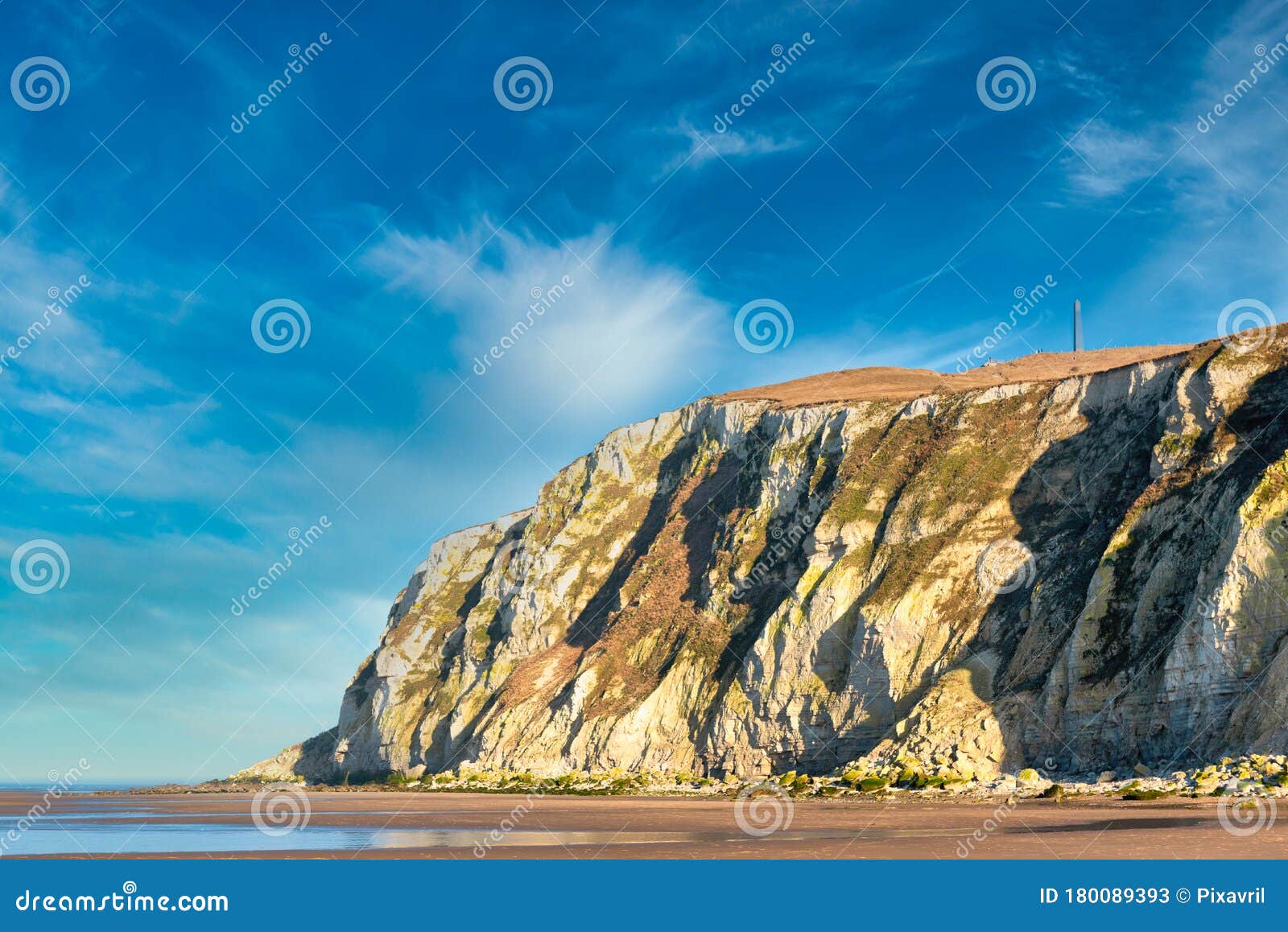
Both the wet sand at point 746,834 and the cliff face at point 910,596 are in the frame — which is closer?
the wet sand at point 746,834

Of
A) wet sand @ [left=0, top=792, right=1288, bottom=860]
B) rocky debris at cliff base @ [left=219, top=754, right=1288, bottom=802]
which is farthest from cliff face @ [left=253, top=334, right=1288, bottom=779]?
wet sand @ [left=0, top=792, right=1288, bottom=860]

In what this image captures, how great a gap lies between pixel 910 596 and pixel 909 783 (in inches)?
593

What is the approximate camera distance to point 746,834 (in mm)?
25875

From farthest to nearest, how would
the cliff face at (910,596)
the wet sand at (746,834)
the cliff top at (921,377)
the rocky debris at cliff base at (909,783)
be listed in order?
the cliff top at (921,377) < the cliff face at (910,596) < the rocky debris at cliff base at (909,783) < the wet sand at (746,834)

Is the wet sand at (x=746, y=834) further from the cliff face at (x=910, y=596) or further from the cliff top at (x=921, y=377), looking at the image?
the cliff top at (x=921, y=377)

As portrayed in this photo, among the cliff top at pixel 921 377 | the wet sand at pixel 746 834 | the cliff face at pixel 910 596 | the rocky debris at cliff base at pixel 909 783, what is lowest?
the wet sand at pixel 746 834

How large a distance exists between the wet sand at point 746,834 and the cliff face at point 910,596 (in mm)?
11581

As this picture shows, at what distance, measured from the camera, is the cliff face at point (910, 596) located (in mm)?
43312

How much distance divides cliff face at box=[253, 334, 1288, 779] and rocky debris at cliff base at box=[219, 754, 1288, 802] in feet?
7.43

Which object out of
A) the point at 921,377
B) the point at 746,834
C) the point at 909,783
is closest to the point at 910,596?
the point at 909,783

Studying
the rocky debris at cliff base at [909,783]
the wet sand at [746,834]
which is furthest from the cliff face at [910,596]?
the wet sand at [746,834]

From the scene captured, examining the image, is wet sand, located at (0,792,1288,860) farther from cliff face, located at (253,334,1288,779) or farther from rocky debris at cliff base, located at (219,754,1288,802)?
cliff face, located at (253,334,1288,779)
